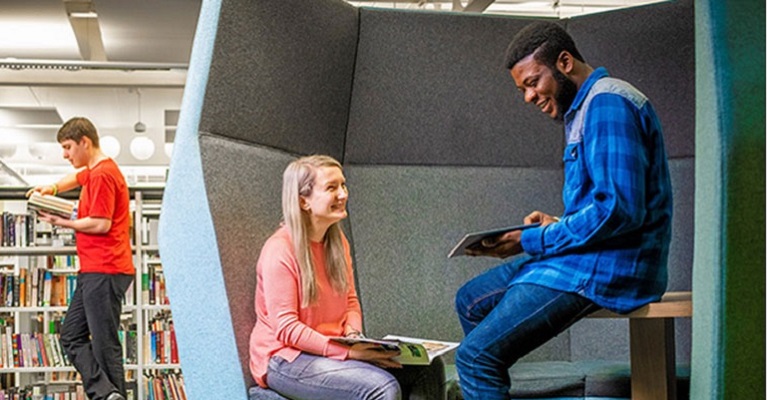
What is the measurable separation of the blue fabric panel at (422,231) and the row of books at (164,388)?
2.76m

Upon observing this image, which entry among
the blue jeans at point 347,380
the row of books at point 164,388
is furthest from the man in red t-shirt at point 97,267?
the blue jeans at point 347,380

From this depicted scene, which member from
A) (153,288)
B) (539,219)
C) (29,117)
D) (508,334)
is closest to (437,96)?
(539,219)

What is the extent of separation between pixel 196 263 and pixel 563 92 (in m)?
1.19

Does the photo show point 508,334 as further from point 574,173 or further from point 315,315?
point 315,315

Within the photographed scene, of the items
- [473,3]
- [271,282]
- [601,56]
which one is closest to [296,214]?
[271,282]

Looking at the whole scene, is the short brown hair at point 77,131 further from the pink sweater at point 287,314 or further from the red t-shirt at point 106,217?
the pink sweater at point 287,314

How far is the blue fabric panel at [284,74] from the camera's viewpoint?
2.95 meters

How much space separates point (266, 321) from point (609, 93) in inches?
46.2

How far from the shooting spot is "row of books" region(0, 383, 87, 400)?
6039 millimetres

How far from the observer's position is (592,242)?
8.10 ft

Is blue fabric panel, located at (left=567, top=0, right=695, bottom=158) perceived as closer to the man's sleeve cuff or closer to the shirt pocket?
the shirt pocket

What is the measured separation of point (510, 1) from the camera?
8.33m

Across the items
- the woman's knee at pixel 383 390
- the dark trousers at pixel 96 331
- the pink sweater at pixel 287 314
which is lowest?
the dark trousers at pixel 96 331

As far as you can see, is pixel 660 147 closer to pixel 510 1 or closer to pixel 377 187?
pixel 377 187
